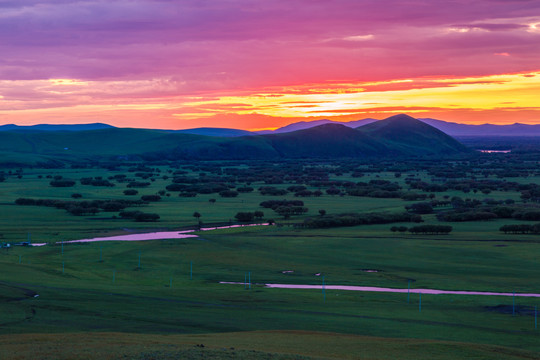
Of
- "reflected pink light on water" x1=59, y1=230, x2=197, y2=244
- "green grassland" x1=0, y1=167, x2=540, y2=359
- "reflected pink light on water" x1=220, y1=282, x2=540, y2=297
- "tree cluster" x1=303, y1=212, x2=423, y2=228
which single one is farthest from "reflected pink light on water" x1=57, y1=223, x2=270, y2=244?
"reflected pink light on water" x1=220, y1=282, x2=540, y2=297

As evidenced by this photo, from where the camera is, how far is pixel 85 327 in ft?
118

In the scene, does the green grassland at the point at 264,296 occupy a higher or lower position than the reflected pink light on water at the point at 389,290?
higher

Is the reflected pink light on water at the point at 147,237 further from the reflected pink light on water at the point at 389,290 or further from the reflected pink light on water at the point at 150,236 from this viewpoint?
the reflected pink light on water at the point at 389,290

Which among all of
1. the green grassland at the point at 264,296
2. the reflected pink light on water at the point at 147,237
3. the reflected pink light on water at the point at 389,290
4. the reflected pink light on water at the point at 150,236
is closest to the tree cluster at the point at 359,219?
the green grassland at the point at 264,296

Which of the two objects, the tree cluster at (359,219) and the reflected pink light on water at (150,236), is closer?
the reflected pink light on water at (150,236)

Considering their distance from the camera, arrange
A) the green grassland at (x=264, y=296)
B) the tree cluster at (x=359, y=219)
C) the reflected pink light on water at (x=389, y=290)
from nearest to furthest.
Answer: the green grassland at (x=264, y=296) < the reflected pink light on water at (x=389, y=290) < the tree cluster at (x=359, y=219)

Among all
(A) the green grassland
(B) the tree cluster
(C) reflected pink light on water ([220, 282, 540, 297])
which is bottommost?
(C) reflected pink light on water ([220, 282, 540, 297])

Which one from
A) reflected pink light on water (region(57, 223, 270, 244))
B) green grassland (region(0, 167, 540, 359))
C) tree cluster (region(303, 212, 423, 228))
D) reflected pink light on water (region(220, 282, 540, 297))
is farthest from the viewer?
tree cluster (region(303, 212, 423, 228))

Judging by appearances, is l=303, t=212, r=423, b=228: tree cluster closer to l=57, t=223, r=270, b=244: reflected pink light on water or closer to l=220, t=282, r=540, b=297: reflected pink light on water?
l=57, t=223, r=270, b=244: reflected pink light on water

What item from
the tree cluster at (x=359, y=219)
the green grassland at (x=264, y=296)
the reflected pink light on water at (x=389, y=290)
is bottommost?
the reflected pink light on water at (x=389, y=290)

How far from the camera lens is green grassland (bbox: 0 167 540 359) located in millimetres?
30297

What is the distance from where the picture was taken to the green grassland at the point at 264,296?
99.4 ft

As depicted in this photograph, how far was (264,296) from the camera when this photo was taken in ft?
152

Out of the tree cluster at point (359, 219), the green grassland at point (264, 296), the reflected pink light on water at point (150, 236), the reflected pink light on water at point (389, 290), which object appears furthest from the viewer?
the tree cluster at point (359, 219)
